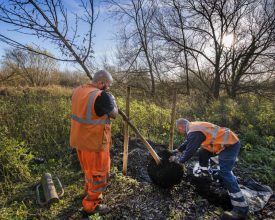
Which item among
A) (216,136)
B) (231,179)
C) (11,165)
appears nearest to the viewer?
(231,179)

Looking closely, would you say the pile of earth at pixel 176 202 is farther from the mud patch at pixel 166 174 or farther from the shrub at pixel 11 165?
the shrub at pixel 11 165

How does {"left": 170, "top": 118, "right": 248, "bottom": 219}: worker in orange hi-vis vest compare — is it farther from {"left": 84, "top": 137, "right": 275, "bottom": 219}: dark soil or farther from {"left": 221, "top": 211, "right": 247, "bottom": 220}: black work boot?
{"left": 84, "top": 137, "right": 275, "bottom": 219}: dark soil

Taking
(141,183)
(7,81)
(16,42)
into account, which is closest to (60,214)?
(141,183)

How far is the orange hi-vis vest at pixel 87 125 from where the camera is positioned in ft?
9.98

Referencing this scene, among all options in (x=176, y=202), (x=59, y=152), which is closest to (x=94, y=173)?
(x=176, y=202)

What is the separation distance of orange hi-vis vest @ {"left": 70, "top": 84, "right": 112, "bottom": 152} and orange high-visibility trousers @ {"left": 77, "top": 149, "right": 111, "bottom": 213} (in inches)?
5.9

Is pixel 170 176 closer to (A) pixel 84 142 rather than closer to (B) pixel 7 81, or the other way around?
(A) pixel 84 142

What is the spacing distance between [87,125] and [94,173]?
69 centimetres

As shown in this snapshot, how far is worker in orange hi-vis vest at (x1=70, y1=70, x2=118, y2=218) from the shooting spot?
3020 millimetres

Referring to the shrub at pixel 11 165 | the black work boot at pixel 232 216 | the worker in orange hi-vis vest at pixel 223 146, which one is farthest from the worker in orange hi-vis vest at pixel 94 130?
the shrub at pixel 11 165

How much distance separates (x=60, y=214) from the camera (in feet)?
11.2

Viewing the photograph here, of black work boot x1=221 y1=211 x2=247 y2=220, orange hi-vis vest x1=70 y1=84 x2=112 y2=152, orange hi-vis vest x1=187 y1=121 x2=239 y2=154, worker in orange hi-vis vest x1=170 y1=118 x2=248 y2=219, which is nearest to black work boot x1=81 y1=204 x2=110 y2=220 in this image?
orange hi-vis vest x1=70 y1=84 x2=112 y2=152

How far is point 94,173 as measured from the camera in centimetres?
321

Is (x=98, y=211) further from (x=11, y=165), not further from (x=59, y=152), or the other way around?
(x=59, y=152)
